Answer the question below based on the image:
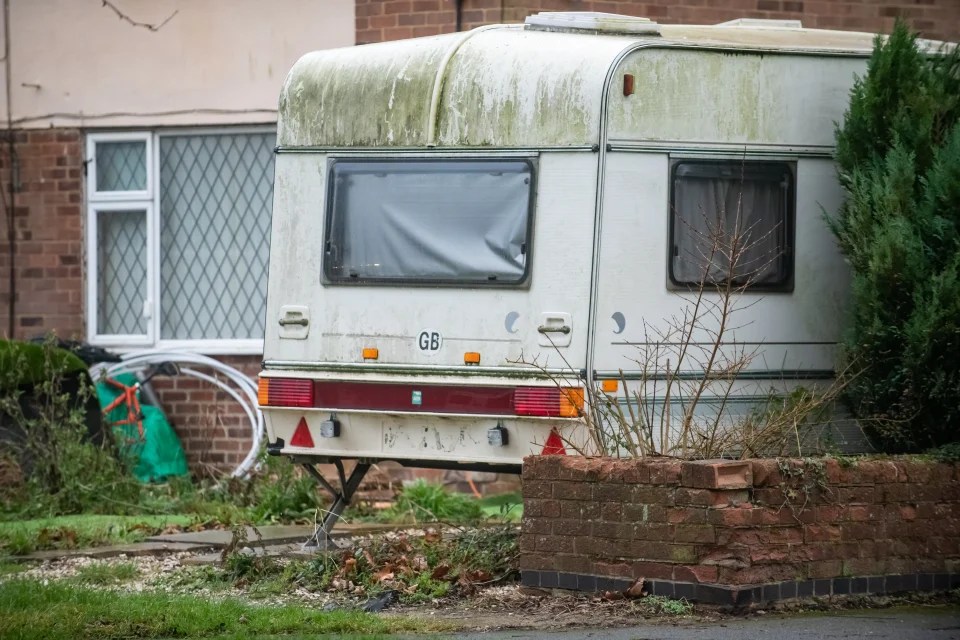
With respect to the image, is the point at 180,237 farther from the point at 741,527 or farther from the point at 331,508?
the point at 741,527

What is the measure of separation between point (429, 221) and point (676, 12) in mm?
4812

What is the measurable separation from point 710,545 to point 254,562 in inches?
100

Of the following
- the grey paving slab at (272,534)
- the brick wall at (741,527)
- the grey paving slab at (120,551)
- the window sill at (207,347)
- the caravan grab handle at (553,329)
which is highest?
the caravan grab handle at (553,329)

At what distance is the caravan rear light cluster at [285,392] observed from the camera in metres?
8.61

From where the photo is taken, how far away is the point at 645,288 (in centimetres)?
802

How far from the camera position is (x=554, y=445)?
7.87 meters

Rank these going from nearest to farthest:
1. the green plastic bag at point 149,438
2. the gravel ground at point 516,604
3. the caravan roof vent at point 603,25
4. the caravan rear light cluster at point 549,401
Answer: the gravel ground at point 516,604
the caravan rear light cluster at point 549,401
the caravan roof vent at point 603,25
the green plastic bag at point 149,438

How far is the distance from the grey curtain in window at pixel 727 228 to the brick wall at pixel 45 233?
6875 millimetres

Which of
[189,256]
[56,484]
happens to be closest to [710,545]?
[56,484]

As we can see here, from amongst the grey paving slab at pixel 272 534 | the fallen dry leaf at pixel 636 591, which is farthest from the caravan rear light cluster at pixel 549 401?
the grey paving slab at pixel 272 534

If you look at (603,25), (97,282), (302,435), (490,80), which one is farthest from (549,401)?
(97,282)

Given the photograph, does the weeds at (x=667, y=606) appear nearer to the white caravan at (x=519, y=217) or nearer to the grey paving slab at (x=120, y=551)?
the white caravan at (x=519, y=217)

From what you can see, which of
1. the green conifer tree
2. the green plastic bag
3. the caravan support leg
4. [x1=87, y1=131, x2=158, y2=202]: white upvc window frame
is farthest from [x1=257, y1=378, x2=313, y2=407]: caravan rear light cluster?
[x1=87, y1=131, x2=158, y2=202]: white upvc window frame

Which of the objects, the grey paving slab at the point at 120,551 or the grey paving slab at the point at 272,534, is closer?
the grey paving slab at the point at 120,551
